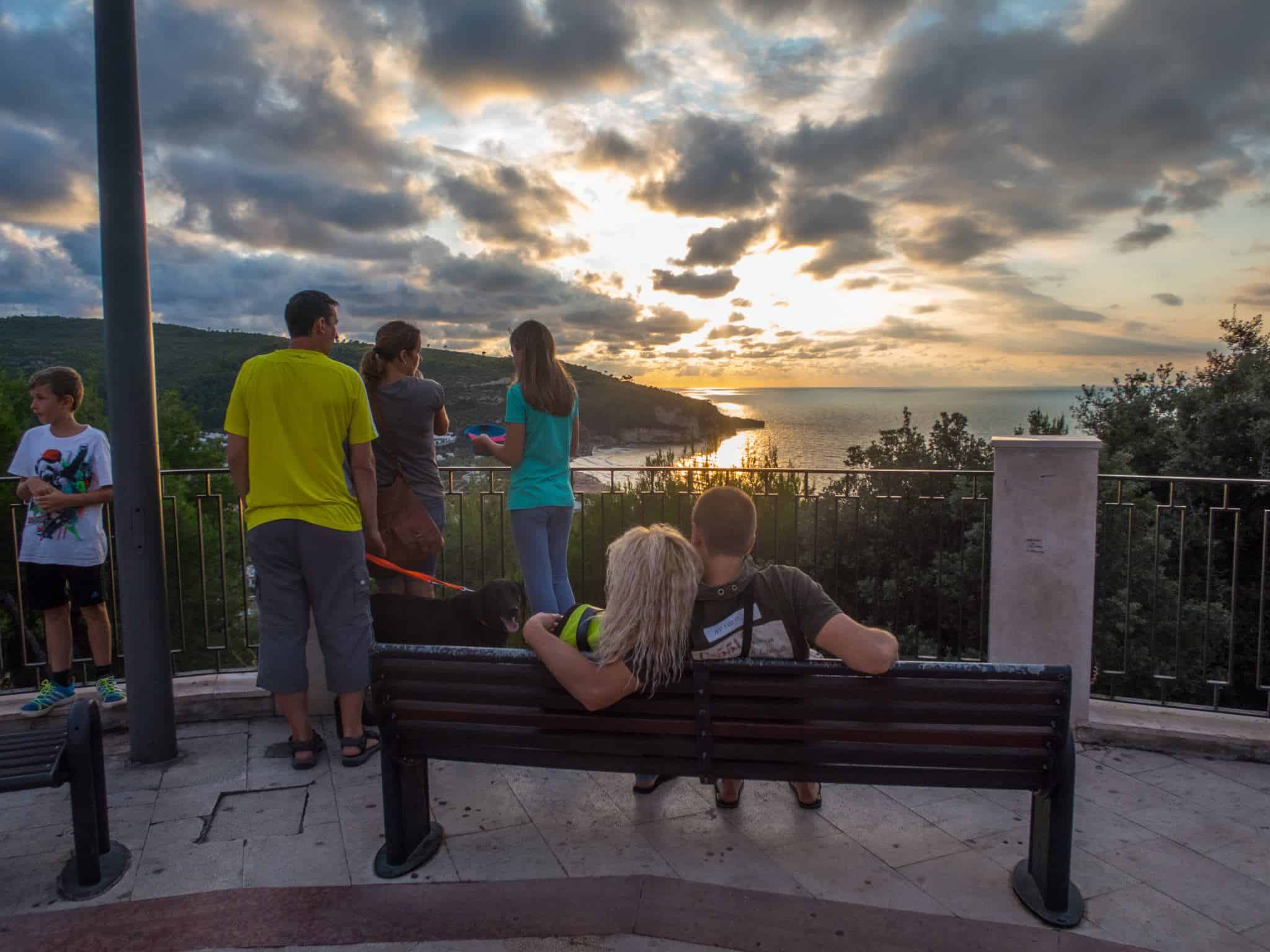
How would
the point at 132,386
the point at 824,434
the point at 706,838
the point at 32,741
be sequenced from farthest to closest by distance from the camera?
the point at 824,434, the point at 132,386, the point at 706,838, the point at 32,741

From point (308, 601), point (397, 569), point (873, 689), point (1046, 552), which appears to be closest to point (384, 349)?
point (397, 569)

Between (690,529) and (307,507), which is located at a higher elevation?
(307,507)

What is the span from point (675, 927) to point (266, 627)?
7.25ft

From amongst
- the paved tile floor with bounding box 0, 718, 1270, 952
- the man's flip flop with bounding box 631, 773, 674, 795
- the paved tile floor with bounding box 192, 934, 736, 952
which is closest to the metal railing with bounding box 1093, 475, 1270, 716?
the paved tile floor with bounding box 0, 718, 1270, 952

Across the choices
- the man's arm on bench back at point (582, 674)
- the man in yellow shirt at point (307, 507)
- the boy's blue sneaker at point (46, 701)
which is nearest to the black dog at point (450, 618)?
the man in yellow shirt at point (307, 507)

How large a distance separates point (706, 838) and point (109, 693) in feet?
10.7

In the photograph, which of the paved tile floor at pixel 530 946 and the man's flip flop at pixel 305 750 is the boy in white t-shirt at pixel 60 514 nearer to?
the man's flip flop at pixel 305 750

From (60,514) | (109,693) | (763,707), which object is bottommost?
(109,693)

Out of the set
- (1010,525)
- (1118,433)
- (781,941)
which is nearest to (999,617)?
(1010,525)

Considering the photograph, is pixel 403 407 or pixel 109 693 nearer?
pixel 403 407

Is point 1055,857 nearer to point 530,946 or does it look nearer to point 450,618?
point 530,946

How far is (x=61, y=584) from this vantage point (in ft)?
14.2

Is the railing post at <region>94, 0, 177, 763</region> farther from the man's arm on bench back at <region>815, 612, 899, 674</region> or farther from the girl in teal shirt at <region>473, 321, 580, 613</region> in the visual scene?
the man's arm on bench back at <region>815, 612, 899, 674</region>

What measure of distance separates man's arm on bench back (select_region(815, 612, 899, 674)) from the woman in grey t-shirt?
2.34 metres
